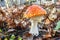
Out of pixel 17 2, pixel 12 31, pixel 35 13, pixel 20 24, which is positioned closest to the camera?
pixel 35 13

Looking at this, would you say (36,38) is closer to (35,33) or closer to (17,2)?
(35,33)

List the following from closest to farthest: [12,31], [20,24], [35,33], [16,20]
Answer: [35,33], [12,31], [20,24], [16,20]

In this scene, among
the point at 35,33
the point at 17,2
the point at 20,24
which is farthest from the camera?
the point at 17,2

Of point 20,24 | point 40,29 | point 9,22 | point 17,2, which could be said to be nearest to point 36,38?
point 40,29

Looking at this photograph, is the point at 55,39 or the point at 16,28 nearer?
the point at 55,39

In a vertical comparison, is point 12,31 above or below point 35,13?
below

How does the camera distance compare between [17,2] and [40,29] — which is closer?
[40,29]

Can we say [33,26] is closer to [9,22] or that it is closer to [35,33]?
[35,33]

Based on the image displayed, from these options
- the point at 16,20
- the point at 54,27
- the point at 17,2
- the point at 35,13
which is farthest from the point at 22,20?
the point at 17,2

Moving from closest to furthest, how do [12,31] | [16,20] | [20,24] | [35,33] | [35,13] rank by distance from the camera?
1. [35,13]
2. [35,33]
3. [12,31]
4. [20,24]
5. [16,20]
